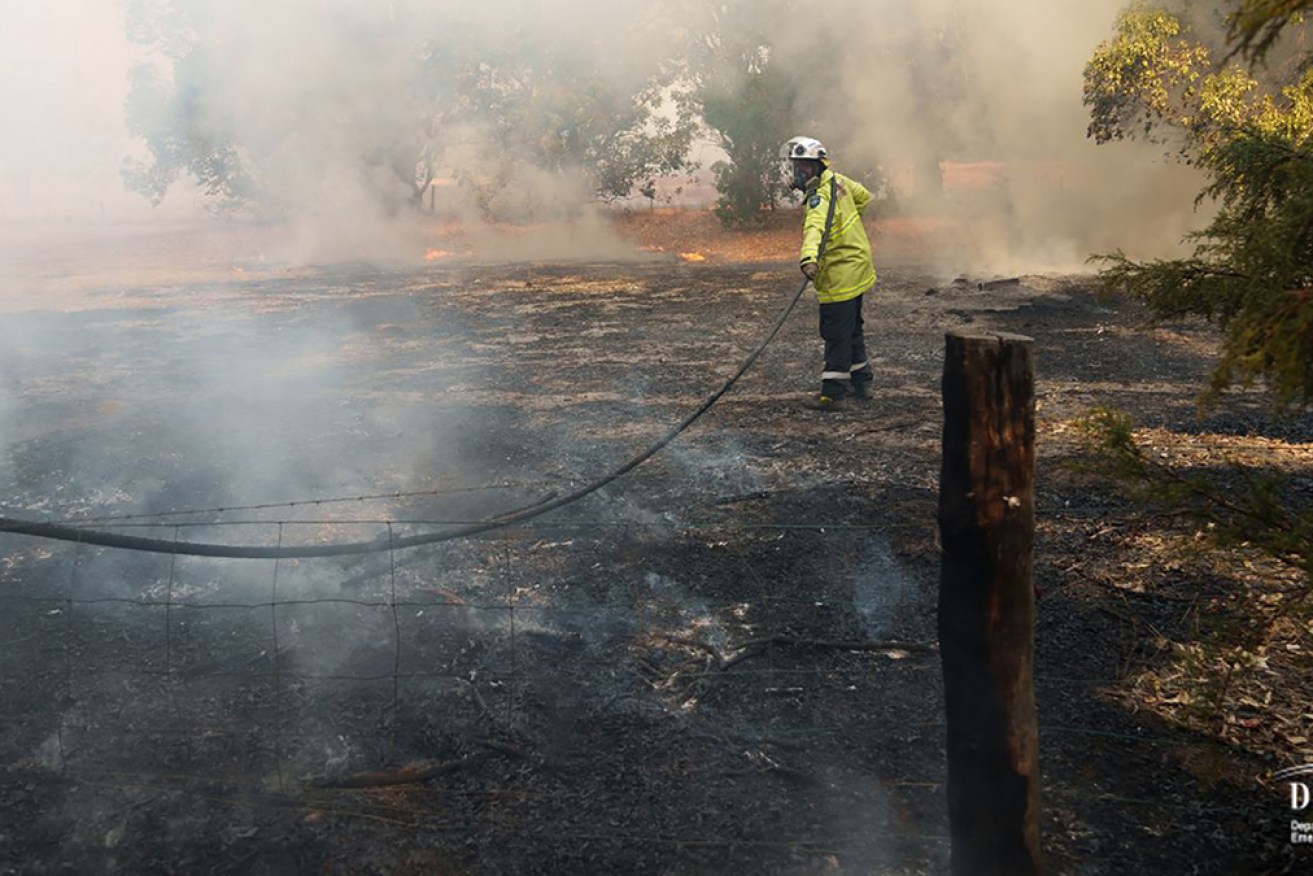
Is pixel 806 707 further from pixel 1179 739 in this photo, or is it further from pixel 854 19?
pixel 854 19

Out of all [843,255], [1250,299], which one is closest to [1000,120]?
[843,255]

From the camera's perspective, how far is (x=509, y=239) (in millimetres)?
21078

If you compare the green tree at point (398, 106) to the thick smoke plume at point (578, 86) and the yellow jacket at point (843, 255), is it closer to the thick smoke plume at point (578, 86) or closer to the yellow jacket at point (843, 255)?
the thick smoke plume at point (578, 86)

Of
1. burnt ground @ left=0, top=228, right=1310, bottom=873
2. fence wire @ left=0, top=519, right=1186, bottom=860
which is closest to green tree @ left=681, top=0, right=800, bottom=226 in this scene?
burnt ground @ left=0, top=228, right=1310, bottom=873

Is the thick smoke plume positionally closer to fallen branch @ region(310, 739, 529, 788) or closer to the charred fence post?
fallen branch @ region(310, 739, 529, 788)

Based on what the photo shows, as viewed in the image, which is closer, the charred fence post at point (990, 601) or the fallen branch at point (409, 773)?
the charred fence post at point (990, 601)

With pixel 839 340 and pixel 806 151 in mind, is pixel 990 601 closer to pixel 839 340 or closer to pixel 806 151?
pixel 839 340

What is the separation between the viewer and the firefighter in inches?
277

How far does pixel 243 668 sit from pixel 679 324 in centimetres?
788

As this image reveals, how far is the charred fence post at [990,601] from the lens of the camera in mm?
2330

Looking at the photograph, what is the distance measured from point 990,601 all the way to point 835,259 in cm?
521

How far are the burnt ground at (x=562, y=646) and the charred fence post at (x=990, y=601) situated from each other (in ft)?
1.81

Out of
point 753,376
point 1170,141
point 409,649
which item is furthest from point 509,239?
point 409,649

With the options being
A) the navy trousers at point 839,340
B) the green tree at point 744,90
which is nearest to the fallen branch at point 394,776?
the navy trousers at point 839,340
